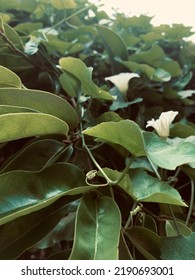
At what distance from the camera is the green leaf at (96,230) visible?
360 mm

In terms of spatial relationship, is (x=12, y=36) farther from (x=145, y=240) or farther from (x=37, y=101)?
(x=145, y=240)

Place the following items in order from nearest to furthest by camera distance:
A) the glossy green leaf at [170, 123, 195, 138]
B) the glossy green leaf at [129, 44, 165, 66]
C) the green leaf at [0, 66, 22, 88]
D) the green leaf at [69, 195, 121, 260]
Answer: the green leaf at [69, 195, 121, 260] → the green leaf at [0, 66, 22, 88] → the glossy green leaf at [170, 123, 195, 138] → the glossy green leaf at [129, 44, 165, 66]

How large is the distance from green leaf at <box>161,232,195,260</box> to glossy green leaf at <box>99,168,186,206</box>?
0.06 m

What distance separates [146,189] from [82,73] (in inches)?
7.7

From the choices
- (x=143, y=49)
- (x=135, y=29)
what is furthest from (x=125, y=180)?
(x=135, y=29)

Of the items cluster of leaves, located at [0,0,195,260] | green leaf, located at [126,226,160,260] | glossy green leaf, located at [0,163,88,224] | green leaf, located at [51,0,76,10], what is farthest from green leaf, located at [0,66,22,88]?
green leaf, located at [51,0,76,10]

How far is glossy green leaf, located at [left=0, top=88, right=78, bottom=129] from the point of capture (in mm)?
445

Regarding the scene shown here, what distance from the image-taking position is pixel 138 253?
47 centimetres

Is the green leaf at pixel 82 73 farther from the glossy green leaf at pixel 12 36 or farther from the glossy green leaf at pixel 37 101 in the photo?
the glossy green leaf at pixel 12 36

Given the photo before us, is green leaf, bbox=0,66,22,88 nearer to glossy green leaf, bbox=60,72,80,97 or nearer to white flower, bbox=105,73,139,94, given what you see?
glossy green leaf, bbox=60,72,80,97

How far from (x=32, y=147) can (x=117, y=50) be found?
12.1 inches

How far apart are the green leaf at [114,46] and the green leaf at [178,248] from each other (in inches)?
15.6
